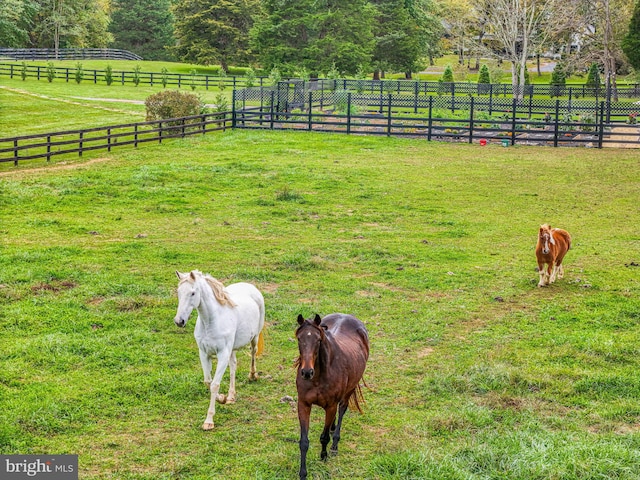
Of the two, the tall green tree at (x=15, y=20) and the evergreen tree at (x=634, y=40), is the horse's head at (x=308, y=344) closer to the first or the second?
the evergreen tree at (x=634, y=40)

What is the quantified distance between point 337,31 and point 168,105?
3278 cm

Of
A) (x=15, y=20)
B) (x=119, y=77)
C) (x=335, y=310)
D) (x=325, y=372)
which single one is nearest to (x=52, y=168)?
(x=335, y=310)

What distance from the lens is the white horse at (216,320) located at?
26.1 ft

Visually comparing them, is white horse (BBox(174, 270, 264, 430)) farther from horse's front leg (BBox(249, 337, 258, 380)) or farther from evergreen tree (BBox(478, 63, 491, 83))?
evergreen tree (BBox(478, 63, 491, 83))

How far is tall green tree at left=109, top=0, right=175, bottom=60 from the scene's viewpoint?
91.9 m

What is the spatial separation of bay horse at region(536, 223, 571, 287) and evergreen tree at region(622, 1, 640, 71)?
46.4m

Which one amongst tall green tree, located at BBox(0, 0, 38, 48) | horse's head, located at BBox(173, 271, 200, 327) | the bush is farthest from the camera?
tall green tree, located at BBox(0, 0, 38, 48)

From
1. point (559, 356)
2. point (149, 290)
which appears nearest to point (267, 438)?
point (559, 356)

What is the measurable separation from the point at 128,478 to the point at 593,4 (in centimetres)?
5975

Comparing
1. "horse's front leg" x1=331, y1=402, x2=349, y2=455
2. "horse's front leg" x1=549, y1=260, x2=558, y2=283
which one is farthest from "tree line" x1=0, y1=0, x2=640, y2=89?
"horse's front leg" x1=331, y1=402, x2=349, y2=455

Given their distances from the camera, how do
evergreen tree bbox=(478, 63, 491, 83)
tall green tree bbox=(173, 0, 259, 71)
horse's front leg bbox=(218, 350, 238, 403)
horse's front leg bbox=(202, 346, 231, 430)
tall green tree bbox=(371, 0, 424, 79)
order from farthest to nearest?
1. tall green tree bbox=(173, 0, 259, 71)
2. tall green tree bbox=(371, 0, 424, 79)
3. evergreen tree bbox=(478, 63, 491, 83)
4. horse's front leg bbox=(218, 350, 238, 403)
5. horse's front leg bbox=(202, 346, 231, 430)

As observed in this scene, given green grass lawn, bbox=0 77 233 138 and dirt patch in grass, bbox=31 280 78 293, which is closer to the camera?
dirt patch in grass, bbox=31 280 78 293

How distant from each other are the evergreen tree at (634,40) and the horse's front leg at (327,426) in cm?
5419

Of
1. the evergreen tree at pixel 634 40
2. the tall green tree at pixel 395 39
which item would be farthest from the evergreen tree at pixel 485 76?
the tall green tree at pixel 395 39
